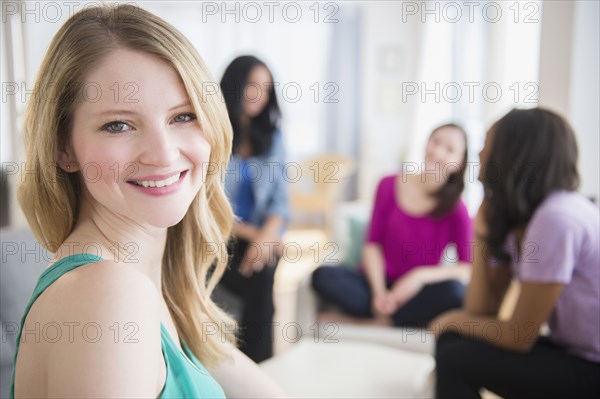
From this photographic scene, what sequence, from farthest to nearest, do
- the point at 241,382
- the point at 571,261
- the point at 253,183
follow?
the point at 253,183, the point at 571,261, the point at 241,382

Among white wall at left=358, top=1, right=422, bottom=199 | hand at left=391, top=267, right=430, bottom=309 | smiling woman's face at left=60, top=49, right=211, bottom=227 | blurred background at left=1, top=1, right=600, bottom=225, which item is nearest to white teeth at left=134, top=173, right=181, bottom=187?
smiling woman's face at left=60, top=49, right=211, bottom=227

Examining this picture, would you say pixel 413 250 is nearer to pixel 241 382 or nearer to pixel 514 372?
pixel 514 372

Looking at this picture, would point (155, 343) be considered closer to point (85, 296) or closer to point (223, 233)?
point (85, 296)

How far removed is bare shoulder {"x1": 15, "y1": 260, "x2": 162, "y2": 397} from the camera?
549 mm

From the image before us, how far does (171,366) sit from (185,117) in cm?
30

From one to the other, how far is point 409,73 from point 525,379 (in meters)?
4.95

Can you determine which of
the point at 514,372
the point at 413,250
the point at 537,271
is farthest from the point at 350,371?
the point at 413,250

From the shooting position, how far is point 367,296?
2.29 meters

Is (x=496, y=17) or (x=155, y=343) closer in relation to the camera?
(x=155, y=343)

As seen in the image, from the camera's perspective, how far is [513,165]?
56.9 inches

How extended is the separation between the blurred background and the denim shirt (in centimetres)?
54

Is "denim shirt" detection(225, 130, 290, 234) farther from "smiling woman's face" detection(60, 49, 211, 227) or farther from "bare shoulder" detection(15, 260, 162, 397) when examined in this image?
"bare shoulder" detection(15, 260, 162, 397)

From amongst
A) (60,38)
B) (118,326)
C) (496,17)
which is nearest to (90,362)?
(118,326)

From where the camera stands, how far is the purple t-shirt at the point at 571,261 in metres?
1.31
